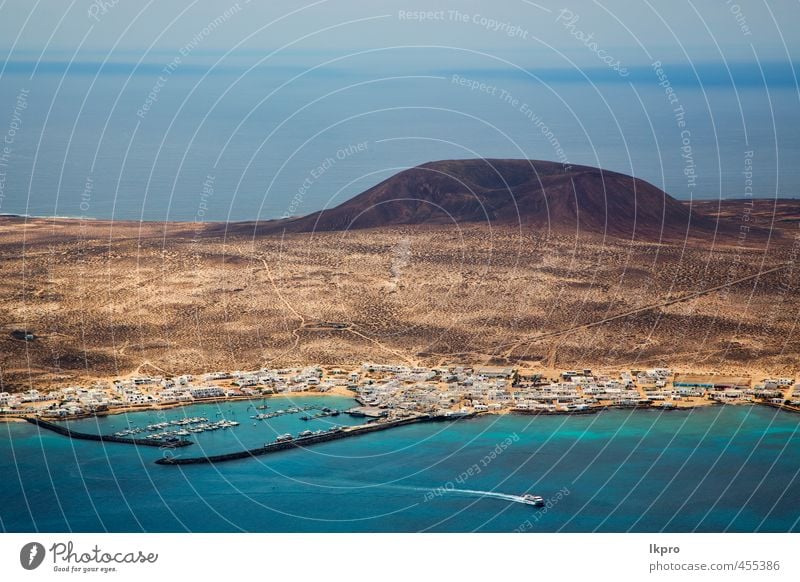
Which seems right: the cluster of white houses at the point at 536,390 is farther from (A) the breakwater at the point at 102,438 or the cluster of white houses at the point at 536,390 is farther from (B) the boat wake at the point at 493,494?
(A) the breakwater at the point at 102,438

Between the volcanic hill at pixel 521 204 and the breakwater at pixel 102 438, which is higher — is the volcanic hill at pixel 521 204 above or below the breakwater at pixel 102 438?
above

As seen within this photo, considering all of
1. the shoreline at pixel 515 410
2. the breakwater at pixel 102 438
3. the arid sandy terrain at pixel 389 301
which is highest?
the arid sandy terrain at pixel 389 301

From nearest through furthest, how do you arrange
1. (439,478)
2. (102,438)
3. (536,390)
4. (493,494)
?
(493,494) → (439,478) → (102,438) → (536,390)

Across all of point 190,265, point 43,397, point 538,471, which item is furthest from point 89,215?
point 538,471

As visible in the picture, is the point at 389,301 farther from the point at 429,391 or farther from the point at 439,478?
the point at 439,478
